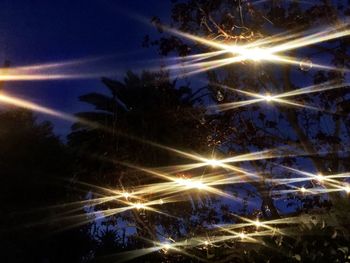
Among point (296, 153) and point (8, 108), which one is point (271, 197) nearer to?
point (296, 153)

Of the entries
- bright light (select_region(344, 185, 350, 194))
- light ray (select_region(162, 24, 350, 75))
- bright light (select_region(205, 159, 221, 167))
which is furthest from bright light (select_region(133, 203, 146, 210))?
bright light (select_region(344, 185, 350, 194))

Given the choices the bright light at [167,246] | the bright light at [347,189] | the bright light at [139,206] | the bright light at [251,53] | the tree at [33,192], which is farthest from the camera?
the tree at [33,192]

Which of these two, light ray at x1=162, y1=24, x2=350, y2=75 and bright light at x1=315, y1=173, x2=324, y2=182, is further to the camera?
bright light at x1=315, y1=173, x2=324, y2=182

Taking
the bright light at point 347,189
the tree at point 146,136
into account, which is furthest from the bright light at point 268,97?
the bright light at point 347,189

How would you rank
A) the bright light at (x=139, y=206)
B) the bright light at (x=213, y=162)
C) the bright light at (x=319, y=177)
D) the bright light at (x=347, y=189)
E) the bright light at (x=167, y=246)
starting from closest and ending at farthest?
the bright light at (x=167, y=246) < the bright light at (x=347, y=189) < the bright light at (x=319, y=177) < the bright light at (x=213, y=162) < the bright light at (x=139, y=206)

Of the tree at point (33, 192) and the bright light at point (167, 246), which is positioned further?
the tree at point (33, 192)

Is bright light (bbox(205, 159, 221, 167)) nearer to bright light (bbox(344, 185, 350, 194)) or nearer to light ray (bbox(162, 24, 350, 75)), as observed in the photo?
light ray (bbox(162, 24, 350, 75))

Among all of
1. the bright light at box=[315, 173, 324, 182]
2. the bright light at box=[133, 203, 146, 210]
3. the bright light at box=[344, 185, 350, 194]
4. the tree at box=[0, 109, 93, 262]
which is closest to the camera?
the bright light at box=[344, 185, 350, 194]

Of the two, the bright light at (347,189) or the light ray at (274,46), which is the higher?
the light ray at (274,46)

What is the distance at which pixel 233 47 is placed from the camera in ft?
25.3

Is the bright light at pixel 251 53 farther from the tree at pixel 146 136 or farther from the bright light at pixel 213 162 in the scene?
the bright light at pixel 213 162

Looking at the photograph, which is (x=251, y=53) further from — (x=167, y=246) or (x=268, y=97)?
(x=167, y=246)

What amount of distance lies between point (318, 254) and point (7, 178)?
1171cm

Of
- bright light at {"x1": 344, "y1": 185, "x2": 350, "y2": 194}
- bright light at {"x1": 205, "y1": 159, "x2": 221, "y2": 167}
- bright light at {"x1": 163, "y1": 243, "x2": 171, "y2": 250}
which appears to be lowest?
bright light at {"x1": 163, "y1": 243, "x2": 171, "y2": 250}
